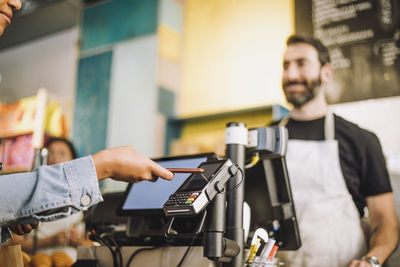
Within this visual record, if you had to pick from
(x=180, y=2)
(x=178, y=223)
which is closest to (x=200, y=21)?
(x=180, y=2)

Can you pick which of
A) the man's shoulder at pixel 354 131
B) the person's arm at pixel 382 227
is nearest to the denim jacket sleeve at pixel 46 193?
the person's arm at pixel 382 227

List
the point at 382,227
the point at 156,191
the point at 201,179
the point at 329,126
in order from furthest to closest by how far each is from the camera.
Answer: the point at 329,126
the point at 382,227
the point at 156,191
the point at 201,179

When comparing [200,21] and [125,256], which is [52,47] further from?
[125,256]

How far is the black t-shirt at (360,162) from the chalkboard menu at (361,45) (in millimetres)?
675

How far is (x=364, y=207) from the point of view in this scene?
6.35ft

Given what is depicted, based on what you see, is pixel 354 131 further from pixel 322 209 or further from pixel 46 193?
pixel 46 193

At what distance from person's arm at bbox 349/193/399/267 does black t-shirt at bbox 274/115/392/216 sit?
0.04m

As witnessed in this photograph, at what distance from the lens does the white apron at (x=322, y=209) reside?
1.67m

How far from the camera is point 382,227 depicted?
1738 millimetres

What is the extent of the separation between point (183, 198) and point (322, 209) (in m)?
1.03

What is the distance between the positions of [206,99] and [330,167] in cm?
188

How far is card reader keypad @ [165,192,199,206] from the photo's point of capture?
2.84 ft

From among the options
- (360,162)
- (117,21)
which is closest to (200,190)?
(360,162)

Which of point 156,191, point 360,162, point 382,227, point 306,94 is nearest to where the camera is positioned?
point 156,191
